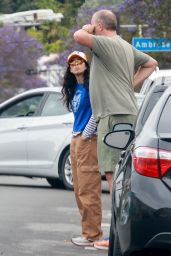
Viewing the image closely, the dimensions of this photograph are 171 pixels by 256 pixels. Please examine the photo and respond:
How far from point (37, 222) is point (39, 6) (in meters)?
78.4

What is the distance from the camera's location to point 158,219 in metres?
6.09

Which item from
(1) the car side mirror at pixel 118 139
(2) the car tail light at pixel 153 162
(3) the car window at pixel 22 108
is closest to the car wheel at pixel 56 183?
(3) the car window at pixel 22 108

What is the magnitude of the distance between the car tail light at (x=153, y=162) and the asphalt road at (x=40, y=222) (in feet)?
10.6

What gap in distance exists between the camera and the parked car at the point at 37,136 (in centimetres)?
1563

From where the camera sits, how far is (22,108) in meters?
16.3

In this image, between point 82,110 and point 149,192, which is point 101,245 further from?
point 149,192

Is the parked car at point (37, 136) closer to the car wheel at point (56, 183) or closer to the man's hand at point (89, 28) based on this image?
the car wheel at point (56, 183)

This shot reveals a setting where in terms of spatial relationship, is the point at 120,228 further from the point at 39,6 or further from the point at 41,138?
the point at 39,6

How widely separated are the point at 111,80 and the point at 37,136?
688 centimetres

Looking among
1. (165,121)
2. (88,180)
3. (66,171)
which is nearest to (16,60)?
(66,171)

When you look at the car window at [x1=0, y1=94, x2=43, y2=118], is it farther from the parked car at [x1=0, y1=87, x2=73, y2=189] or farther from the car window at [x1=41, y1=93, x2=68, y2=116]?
the car window at [x1=41, y1=93, x2=68, y2=116]

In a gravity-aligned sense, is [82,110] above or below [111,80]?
below

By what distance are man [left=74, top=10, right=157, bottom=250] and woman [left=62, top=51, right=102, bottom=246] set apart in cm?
35

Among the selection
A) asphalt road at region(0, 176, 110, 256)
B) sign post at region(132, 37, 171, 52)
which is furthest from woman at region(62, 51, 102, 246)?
sign post at region(132, 37, 171, 52)
